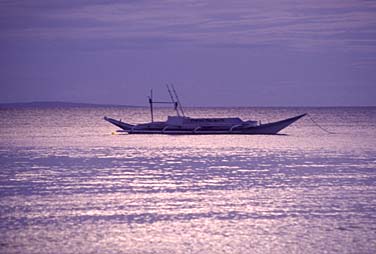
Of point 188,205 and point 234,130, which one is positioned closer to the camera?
point 188,205

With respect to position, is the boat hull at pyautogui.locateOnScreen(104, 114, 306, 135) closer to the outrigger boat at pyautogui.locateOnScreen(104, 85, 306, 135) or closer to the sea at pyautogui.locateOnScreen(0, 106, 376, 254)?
the outrigger boat at pyautogui.locateOnScreen(104, 85, 306, 135)

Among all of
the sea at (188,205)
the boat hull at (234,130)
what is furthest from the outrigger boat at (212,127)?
the sea at (188,205)

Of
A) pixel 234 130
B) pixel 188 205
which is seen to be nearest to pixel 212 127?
pixel 234 130

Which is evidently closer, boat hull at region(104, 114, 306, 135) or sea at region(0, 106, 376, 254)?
sea at region(0, 106, 376, 254)

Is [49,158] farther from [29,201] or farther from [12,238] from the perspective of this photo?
[12,238]

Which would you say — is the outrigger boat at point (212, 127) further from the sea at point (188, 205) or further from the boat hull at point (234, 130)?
the sea at point (188, 205)

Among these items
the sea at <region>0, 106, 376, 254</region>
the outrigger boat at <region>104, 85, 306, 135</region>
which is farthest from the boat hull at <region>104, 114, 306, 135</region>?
the sea at <region>0, 106, 376, 254</region>

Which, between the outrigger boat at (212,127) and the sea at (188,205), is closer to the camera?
the sea at (188,205)

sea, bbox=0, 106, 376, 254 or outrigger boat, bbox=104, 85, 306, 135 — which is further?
outrigger boat, bbox=104, 85, 306, 135

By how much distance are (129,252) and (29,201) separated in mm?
9632

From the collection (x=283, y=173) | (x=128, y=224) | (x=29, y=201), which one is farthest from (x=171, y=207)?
(x=283, y=173)

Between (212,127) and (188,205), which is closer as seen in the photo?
(188,205)

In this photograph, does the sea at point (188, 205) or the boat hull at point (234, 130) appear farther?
the boat hull at point (234, 130)

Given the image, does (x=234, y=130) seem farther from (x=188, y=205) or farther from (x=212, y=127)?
(x=188, y=205)
